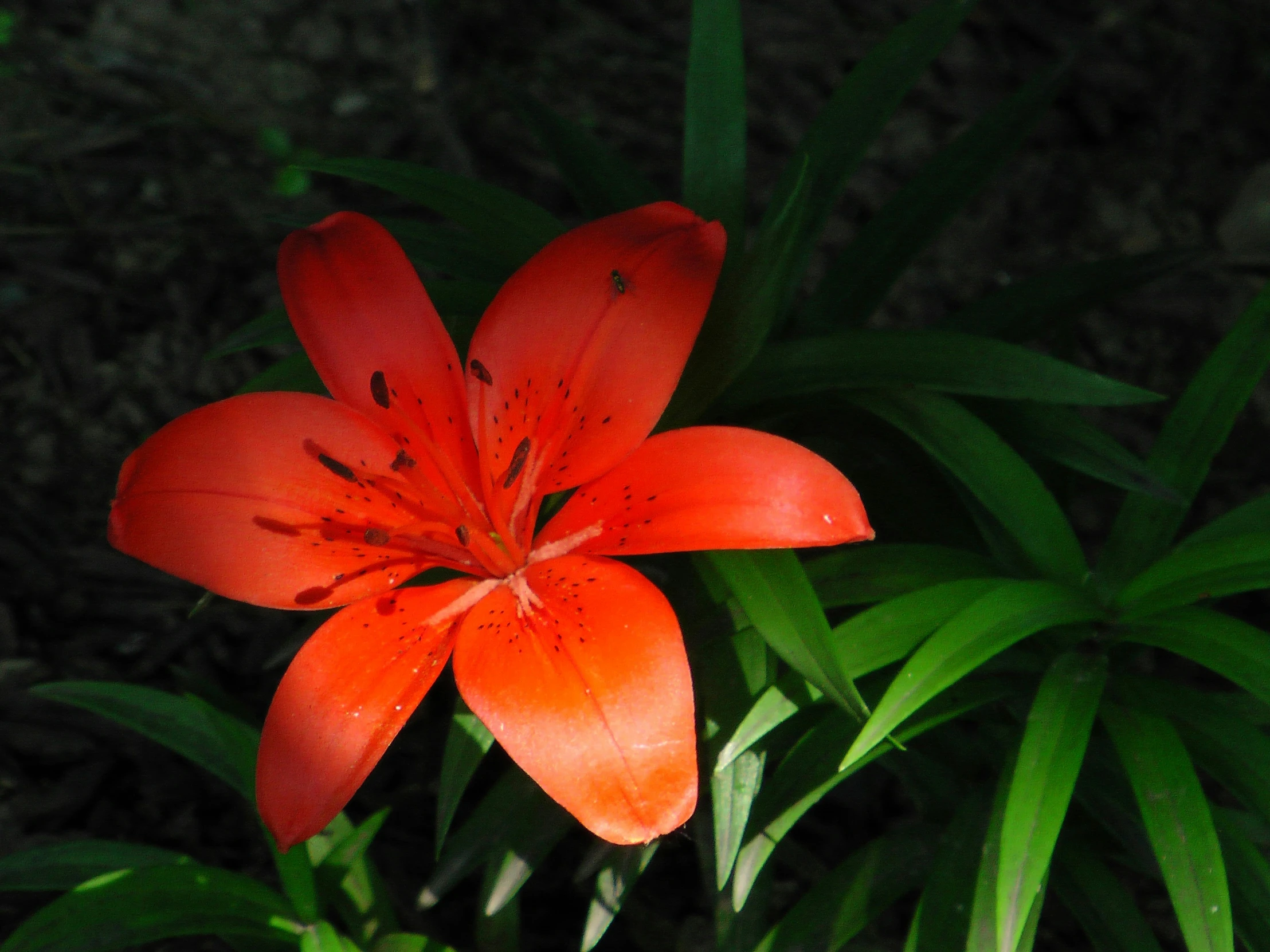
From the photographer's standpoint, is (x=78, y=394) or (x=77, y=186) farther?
(x=77, y=186)

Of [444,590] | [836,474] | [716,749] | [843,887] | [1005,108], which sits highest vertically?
[1005,108]

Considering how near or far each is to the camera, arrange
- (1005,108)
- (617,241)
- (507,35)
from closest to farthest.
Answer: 1. (617,241)
2. (1005,108)
3. (507,35)

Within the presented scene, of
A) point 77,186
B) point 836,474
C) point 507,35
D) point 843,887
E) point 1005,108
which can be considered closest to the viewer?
point 836,474

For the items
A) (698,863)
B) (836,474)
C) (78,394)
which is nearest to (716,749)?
(836,474)

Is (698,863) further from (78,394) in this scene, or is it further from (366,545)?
(78,394)

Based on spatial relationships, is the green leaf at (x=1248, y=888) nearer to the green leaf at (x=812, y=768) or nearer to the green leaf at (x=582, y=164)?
the green leaf at (x=812, y=768)

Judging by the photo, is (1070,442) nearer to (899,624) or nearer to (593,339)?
(899,624)
